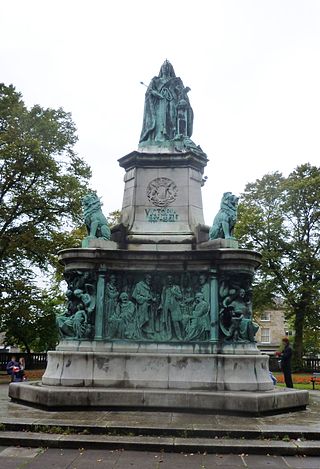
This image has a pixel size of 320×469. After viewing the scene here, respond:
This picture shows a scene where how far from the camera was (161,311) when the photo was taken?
12406 millimetres

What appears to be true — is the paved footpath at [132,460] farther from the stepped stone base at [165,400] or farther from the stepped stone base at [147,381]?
the stepped stone base at [147,381]

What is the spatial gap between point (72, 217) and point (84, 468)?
2294 centimetres

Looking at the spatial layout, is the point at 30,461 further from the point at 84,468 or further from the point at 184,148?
the point at 184,148

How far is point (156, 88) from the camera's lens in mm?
15414

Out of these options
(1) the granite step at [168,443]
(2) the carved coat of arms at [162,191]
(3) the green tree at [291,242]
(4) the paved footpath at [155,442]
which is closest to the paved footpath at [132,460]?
(4) the paved footpath at [155,442]

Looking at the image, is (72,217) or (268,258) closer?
(72,217)

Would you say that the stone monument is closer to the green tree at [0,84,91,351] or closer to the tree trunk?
the green tree at [0,84,91,351]

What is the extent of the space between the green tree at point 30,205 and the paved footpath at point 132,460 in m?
19.0

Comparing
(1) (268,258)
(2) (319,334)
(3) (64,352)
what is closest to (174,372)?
(3) (64,352)

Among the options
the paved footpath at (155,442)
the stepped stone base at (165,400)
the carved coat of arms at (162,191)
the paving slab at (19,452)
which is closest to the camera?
the paved footpath at (155,442)

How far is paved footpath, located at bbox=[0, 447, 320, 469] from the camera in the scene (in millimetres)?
7298

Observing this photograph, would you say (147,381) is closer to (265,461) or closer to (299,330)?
(265,461)

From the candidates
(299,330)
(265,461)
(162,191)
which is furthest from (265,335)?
(265,461)

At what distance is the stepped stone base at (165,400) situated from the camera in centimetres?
1036
